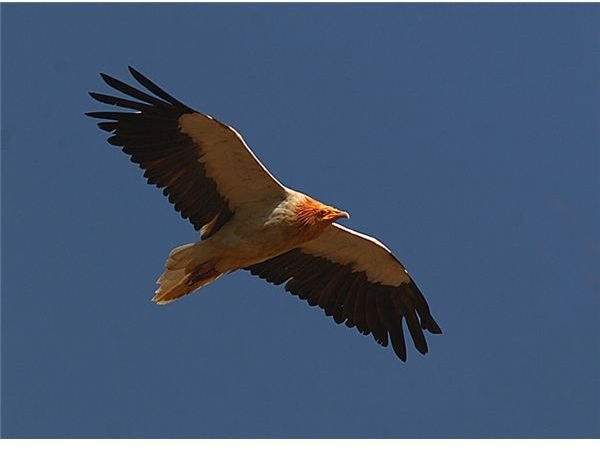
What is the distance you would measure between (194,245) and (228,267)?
0.37 m

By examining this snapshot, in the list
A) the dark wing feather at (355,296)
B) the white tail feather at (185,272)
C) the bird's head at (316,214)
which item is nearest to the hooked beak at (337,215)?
the bird's head at (316,214)

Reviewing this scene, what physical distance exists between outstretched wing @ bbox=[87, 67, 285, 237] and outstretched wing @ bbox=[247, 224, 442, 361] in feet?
3.88

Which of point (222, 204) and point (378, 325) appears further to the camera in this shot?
point (378, 325)

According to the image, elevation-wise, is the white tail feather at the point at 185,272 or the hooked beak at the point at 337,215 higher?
the hooked beak at the point at 337,215

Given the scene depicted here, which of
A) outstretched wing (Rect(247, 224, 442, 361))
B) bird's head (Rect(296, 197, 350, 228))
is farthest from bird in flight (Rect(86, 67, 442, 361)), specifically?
outstretched wing (Rect(247, 224, 442, 361))

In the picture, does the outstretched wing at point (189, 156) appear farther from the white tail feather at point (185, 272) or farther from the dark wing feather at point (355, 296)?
the dark wing feather at point (355, 296)

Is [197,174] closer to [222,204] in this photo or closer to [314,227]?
[222,204]

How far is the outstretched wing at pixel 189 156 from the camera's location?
11031 millimetres

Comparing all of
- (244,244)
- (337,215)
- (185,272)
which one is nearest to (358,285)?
(337,215)

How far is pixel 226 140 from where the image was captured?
11.2 metres

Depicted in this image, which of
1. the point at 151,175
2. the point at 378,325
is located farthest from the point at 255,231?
the point at 378,325

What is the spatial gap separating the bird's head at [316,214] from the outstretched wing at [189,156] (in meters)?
0.33
